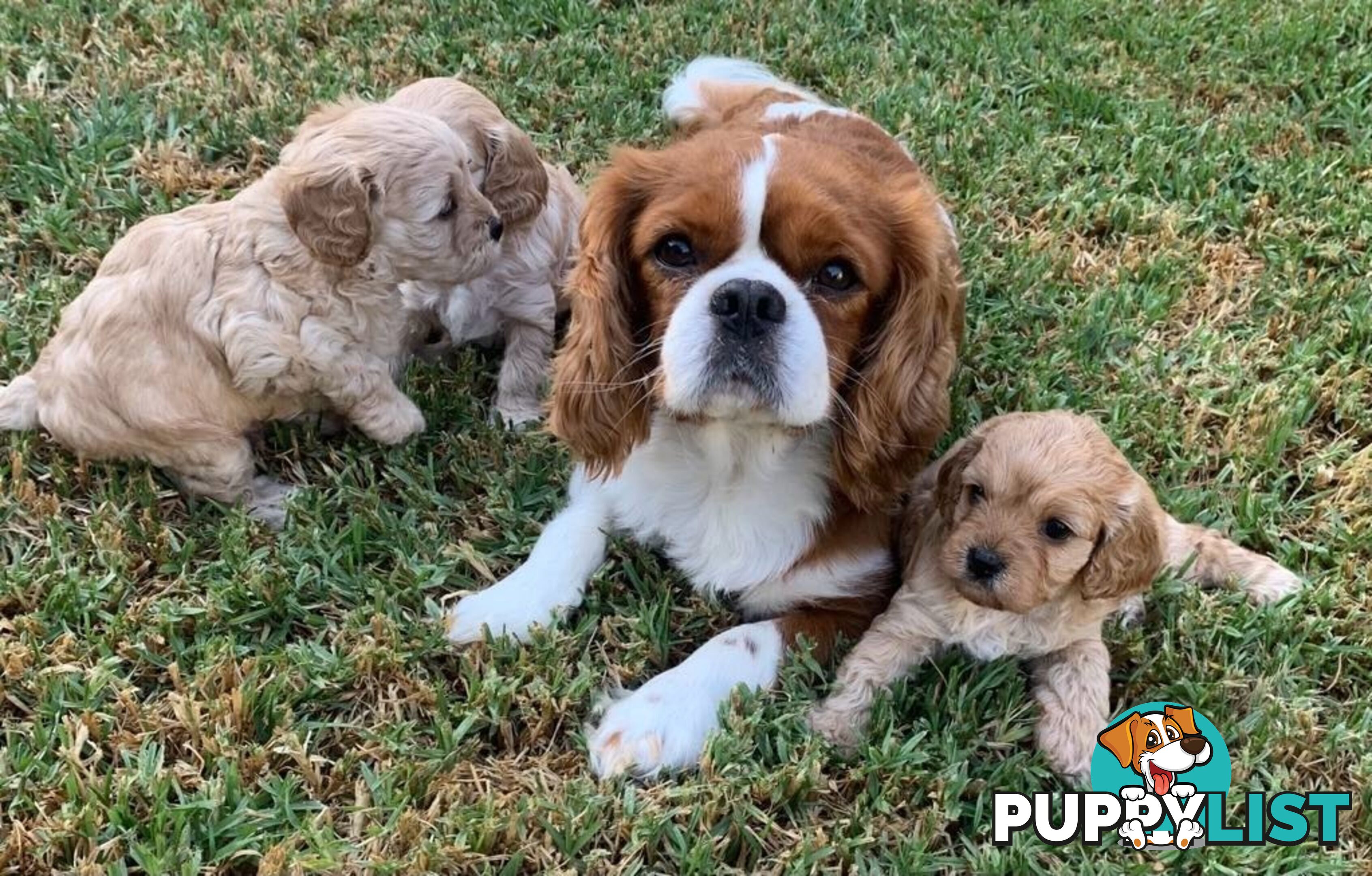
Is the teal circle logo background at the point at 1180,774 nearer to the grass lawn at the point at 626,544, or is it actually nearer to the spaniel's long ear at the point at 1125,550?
the grass lawn at the point at 626,544

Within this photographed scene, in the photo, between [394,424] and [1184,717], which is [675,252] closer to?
[394,424]

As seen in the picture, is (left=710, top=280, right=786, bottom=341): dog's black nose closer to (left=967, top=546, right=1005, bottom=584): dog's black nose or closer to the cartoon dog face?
(left=967, top=546, right=1005, bottom=584): dog's black nose

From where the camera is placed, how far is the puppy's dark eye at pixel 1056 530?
2.93 meters

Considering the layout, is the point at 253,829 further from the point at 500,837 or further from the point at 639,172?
the point at 639,172

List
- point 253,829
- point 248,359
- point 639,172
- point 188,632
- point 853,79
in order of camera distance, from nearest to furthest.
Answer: point 253,829 < point 639,172 < point 188,632 < point 248,359 < point 853,79

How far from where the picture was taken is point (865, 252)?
9.81ft

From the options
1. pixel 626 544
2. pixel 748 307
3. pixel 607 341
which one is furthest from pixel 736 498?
pixel 748 307

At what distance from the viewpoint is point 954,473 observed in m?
3.23

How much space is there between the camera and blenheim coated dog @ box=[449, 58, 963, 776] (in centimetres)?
291

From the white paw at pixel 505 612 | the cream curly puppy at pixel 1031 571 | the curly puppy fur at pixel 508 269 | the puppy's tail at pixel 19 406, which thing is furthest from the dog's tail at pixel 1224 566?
the puppy's tail at pixel 19 406

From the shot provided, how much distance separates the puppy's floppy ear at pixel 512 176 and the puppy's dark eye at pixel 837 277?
1.50 m

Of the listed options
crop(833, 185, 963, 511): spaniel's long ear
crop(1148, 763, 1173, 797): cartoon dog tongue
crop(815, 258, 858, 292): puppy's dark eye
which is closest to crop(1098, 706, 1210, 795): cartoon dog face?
crop(1148, 763, 1173, 797): cartoon dog tongue

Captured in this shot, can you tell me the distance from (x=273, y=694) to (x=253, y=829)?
0.40 metres

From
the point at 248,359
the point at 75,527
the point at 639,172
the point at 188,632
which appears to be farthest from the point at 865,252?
the point at 75,527
